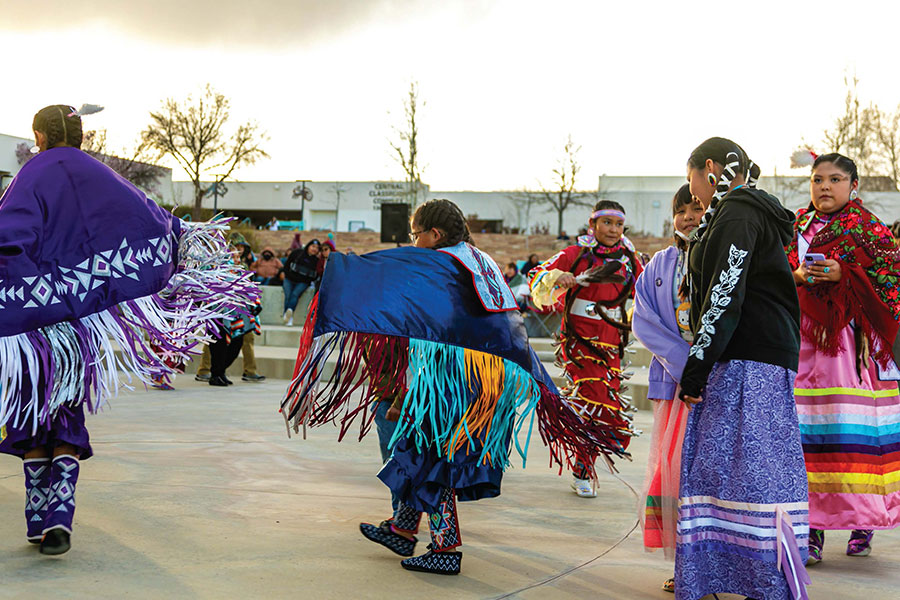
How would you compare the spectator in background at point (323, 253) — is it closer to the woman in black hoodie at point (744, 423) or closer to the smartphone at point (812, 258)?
the smartphone at point (812, 258)

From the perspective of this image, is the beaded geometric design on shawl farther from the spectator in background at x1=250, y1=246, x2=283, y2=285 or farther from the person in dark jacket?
the spectator in background at x1=250, y1=246, x2=283, y2=285

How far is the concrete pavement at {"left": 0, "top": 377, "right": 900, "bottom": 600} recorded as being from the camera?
3145 millimetres

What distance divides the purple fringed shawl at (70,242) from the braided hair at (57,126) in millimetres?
94

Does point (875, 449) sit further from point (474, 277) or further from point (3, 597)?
point (3, 597)

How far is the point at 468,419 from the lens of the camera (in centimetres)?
335

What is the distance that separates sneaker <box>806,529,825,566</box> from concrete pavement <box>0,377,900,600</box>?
5 cm

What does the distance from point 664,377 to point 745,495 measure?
642mm

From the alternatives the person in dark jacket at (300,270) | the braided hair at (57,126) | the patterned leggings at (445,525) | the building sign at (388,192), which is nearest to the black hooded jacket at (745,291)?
the patterned leggings at (445,525)

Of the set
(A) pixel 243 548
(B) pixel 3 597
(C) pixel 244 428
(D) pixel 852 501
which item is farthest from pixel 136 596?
(C) pixel 244 428

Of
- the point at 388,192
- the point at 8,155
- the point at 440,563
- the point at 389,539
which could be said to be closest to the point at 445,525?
the point at 440,563

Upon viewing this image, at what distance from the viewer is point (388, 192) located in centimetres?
4738

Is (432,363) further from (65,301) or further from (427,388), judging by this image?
(65,301)

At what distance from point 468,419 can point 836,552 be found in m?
1.87

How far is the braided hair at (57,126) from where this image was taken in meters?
3.54
